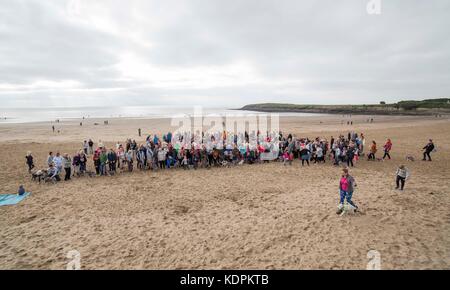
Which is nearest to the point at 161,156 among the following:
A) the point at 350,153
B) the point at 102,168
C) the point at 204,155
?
the point at 204,155

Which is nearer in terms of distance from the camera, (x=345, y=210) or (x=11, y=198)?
(x=345, y=210)

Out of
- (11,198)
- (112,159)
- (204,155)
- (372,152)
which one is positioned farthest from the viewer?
(372,152)

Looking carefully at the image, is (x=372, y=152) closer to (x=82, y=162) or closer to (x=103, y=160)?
(x=103, y=160)

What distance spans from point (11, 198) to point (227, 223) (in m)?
9.07

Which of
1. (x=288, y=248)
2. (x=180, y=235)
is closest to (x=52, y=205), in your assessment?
(x=180, y=235)

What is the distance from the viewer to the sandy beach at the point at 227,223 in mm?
5871

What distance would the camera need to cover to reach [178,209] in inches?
345

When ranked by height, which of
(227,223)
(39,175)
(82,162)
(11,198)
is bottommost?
(227,223)

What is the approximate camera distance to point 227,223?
7.66 metres

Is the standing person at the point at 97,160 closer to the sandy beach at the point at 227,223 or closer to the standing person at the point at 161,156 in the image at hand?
the sandy beach at the point at 227,223

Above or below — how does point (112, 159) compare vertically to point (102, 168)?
above

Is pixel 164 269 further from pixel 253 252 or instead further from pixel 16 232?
pixel 16 232

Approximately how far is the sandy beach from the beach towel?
388 millimetres

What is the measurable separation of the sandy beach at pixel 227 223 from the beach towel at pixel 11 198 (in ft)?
1.27
